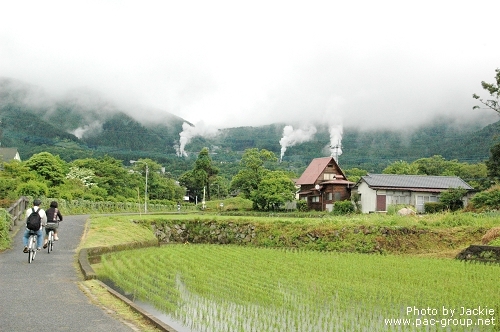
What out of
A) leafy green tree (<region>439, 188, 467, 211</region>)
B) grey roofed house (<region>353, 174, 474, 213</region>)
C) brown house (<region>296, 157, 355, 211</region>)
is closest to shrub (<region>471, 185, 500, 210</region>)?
leafy green tree (<region>439, 188, 467, 211</region>)

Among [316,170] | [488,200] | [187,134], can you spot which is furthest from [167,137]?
[488,200]

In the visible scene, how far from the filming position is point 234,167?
12888 centimetres

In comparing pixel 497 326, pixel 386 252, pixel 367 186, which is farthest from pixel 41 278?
pixel 367 186

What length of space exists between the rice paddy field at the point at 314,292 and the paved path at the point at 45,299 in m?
1.09

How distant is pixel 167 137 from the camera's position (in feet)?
534

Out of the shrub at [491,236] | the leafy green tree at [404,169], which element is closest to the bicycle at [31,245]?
the shrub at [491,236]

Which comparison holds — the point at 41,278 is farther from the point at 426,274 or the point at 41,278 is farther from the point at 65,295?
the point at 426,274

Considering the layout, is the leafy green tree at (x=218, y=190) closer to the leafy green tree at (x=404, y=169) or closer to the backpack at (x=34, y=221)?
the leafy green tree at (x=404, y=169)

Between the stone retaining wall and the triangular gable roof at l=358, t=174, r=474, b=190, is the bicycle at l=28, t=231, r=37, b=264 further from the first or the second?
the triangular gable roof at l=358, t=174, r=474, b=190

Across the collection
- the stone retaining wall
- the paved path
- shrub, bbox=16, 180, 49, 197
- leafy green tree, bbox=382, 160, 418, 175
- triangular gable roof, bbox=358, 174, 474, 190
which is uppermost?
leafy green tree, bbox=382, 160, 418, 175

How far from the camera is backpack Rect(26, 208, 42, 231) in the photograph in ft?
38.0

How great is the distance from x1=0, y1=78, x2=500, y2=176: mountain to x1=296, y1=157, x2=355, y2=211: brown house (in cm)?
4828

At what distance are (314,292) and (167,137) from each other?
156955 mm

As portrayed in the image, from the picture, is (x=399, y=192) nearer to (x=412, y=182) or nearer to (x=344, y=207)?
(x=412, y=182)
